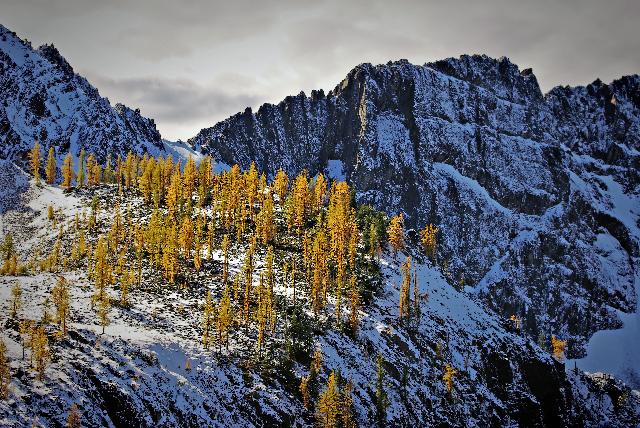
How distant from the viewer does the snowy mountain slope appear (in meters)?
41.5

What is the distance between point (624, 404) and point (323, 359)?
Answer: 81018 millimetres

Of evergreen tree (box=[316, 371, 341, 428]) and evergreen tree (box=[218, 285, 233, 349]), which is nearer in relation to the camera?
evergreen tree (box=[316, 371, 341, 428])

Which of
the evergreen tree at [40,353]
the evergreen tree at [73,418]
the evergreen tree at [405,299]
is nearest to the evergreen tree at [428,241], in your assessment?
the evergreen tree at [405,299]

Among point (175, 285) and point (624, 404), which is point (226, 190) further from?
point (624, 404)

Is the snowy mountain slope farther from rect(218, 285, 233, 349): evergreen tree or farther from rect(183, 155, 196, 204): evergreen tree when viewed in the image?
rect(183, 155, 196, 204): evergreen tree

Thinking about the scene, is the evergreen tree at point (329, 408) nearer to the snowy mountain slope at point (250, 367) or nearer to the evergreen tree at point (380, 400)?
the snowy mountain slope at point (250, 367)

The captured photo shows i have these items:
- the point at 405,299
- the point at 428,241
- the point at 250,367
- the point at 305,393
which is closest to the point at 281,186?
the point at 428,241

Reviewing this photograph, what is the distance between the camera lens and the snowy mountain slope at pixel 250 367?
136ft

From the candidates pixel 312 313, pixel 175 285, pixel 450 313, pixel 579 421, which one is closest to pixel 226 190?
pixel 175 285

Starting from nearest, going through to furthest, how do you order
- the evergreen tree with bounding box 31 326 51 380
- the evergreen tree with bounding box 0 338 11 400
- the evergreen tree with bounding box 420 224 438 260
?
1. the evergreen tree with bounding box 0 338 11 400
2. the evergreen tree with bounding box 31 326 51 380
3. the evergreen tree with bounding box 420 224 438 260

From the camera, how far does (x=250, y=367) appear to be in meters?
53.8

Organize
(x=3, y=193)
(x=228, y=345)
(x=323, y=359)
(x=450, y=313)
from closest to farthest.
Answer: (x=228, y=345), (x=323, y=359), (x=450, y=313), (x=3, y=193)

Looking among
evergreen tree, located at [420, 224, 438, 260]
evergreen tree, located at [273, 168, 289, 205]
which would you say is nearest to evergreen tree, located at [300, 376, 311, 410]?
evergreen tree, located at [273, 168, 289, 205]

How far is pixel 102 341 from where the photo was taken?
4794 centimetres
